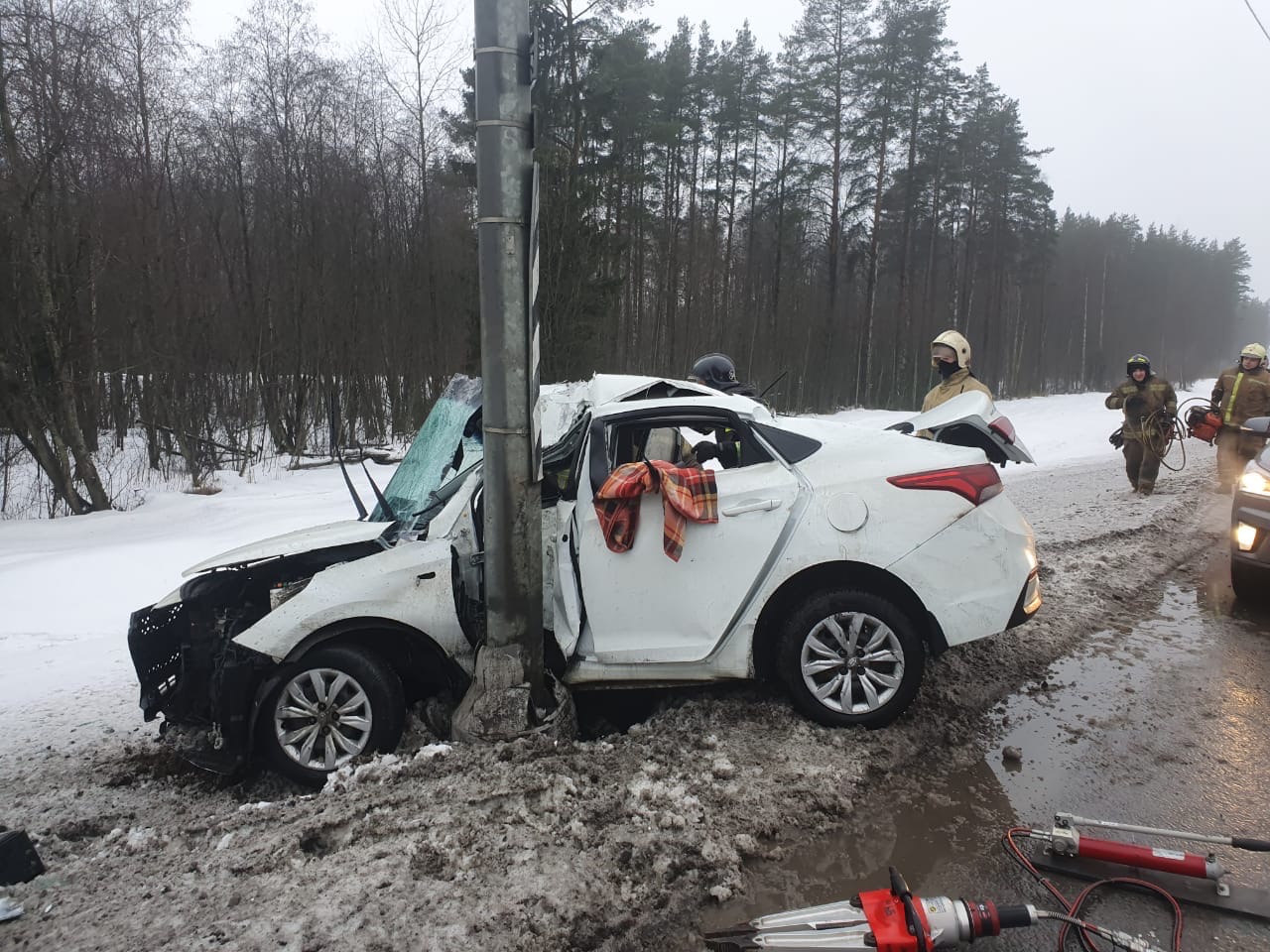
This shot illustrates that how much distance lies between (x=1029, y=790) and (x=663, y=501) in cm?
208

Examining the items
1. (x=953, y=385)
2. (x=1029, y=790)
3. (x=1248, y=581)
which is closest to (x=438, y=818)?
(x=1029, y=790)

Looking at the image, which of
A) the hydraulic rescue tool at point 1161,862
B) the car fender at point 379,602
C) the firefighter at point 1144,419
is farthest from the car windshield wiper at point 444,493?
the firefighter at point 1144,419

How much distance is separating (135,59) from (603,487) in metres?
20.1

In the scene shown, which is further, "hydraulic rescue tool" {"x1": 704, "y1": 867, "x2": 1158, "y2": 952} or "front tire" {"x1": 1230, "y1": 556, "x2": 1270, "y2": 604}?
"front tire" {"x1": 1230, "y1": 556, "x2": 1270, "y2": 604}

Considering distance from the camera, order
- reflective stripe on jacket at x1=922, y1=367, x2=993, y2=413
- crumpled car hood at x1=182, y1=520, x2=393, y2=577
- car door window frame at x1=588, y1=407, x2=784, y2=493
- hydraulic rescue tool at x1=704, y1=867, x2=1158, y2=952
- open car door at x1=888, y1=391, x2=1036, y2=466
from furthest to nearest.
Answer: reflective stripe on jacket at x1=922, y1=367, x2=993, y2=413, open car door at x1=888, y1=391, x2=1036, y2=466, crumpled car hood at x1=182, y1=520, x2=393, y2=577, car door window frame at x1=588, y1=407, x2=784, y2=493, hydraulic rescue tool at x1=704, y1=867, x2=1158, y2=952

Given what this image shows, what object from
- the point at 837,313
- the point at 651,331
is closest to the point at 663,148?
the point at 651,331

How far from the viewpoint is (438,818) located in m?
3.21

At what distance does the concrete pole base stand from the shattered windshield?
1093 millimetres

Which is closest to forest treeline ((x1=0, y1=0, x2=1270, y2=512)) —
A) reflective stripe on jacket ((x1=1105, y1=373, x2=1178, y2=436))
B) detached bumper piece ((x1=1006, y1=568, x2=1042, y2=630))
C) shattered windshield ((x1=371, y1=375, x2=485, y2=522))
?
shattered windshield ((x1=371, y1=375, x2=485, y2=522))

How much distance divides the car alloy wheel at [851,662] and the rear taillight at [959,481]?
0.70 m

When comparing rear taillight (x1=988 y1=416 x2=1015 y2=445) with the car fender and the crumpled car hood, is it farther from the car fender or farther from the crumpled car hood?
the crumpled car hood

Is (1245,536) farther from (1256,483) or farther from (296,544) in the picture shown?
(296,544)

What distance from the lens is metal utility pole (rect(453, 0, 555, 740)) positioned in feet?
12.6

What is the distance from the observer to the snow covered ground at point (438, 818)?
8.78ft
